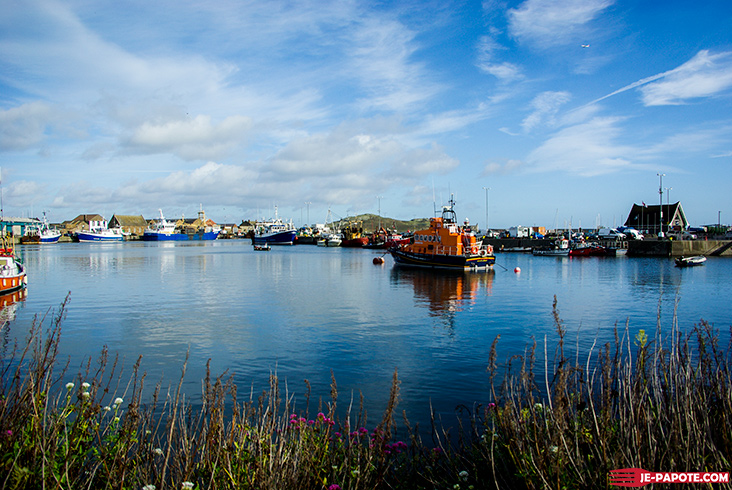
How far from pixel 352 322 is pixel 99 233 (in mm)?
176349

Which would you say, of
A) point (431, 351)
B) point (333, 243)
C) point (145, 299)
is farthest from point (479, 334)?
point (333, 243)

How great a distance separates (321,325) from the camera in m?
20.4

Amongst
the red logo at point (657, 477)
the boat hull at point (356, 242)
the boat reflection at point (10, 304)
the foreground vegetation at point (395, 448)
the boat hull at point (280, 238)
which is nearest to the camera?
the red logo at point (657, 477)

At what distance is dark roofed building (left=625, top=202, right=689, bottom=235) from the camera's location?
333 feet

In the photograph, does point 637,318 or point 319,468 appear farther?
point 637,318

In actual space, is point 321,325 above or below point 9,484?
below

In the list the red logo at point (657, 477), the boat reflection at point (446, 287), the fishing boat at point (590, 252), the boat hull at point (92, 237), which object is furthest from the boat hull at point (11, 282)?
the boat hull at point (92, 237)

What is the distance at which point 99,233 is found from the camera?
16938 cm

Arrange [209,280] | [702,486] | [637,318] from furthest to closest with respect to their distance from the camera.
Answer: [209,280] → [637,318] → [702,486]

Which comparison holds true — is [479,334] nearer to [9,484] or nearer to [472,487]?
[472,487]

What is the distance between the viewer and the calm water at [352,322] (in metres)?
12.8

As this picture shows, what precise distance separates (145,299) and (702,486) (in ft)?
97.3

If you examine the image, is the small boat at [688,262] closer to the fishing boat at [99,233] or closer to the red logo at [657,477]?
the red logo at [657,477]

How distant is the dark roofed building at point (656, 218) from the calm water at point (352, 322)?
70.8m
